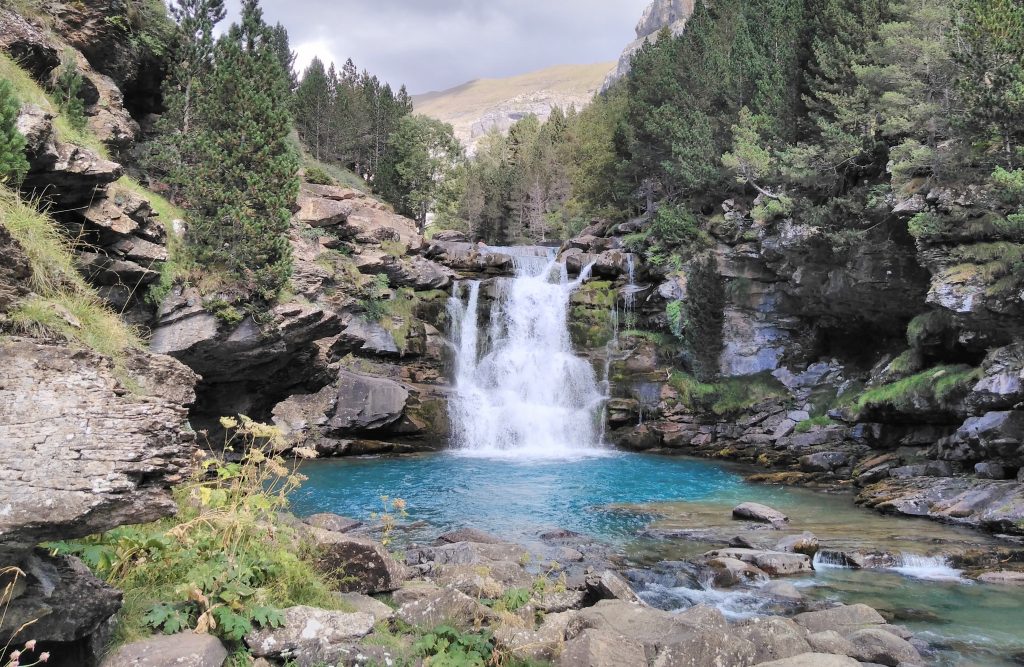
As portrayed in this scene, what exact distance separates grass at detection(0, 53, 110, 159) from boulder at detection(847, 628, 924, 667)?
12.8m

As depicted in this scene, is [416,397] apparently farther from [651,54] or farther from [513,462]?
[651,54]

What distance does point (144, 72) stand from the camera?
16953mm

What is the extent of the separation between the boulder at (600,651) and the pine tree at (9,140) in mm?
7935

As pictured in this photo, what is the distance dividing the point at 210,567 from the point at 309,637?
0.96 metres

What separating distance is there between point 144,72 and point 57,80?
239 inches

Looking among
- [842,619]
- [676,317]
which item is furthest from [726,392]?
[842,619]

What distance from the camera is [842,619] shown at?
893cm

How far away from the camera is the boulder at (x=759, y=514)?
16.1 m

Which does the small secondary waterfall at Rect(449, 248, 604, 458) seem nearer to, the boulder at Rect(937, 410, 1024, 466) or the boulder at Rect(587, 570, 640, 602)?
the boulder at Rect(937, 410, 1024, 466)

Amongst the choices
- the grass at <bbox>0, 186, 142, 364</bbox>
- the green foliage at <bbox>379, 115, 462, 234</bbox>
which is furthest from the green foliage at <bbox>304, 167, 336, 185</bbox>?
the grass at <bbox>0, 186, 142, 364</bbox>

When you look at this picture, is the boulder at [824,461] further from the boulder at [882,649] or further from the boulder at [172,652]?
the boulder at [172,652]

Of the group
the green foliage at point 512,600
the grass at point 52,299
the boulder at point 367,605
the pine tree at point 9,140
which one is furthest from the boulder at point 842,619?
the pine tree at point 9,140

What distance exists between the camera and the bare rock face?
11.8 ft

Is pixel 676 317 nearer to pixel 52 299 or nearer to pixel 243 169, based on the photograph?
pixel 243 169
